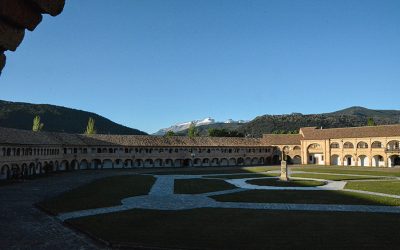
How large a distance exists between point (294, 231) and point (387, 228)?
416cm

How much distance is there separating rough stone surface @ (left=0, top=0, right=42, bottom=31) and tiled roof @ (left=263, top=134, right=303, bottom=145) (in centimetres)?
8622

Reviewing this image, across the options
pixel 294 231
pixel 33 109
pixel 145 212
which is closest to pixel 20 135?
pixel 145 212

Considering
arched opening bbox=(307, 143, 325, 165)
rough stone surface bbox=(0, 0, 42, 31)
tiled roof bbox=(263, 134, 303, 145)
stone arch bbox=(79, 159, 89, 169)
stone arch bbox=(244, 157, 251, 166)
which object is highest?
tiled roof bbox=(263, 134, 303, 145)

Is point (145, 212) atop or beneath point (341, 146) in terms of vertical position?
beneath

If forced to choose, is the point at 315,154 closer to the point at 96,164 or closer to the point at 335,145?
the point at 335,145

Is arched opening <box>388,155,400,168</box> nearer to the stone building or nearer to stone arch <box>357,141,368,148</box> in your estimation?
the stone building

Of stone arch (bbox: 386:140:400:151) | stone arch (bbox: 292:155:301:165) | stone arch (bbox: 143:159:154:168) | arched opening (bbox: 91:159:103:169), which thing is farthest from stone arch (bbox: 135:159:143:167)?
stone arch (bbox: 386:140:400:151)

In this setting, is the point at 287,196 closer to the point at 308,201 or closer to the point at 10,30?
the point at 308,201

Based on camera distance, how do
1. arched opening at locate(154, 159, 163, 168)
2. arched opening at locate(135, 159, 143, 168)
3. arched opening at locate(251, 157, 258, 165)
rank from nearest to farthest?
arched opening at locate(135, 159, 143, 168)
arched opening at locate(154, 159, 163, 168)
arched opening at locate(251, 157, 258, 165)

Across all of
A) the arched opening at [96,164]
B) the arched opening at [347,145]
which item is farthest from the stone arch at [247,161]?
the arched opening at [96,164]

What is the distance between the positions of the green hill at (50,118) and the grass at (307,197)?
11473cm

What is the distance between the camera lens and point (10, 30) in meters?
4.41

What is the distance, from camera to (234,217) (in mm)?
19703

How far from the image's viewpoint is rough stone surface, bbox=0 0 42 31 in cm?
402
